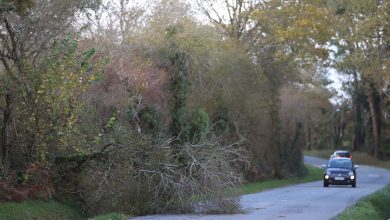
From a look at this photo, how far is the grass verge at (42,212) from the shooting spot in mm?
20686

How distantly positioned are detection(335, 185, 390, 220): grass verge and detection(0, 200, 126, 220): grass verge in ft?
23.8

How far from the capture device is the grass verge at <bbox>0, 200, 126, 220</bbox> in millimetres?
20686

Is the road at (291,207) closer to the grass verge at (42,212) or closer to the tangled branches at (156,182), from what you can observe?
the tangled branches at (156,182)

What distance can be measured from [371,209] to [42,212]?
12.0 metres

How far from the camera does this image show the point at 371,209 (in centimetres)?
2661

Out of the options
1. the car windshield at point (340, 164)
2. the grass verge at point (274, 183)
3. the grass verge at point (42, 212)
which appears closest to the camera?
the grass verge at point (42, 212)

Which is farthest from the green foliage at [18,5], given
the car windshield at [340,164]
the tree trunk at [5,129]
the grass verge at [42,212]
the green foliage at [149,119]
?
the car windshield at [340,164]

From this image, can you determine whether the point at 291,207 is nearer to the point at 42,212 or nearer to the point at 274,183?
the point at 42,212

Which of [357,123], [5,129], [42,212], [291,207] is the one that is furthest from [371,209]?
[357,123]

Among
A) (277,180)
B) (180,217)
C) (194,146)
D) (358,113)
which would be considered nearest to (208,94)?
(277,180)

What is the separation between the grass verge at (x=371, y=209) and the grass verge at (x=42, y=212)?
725cm

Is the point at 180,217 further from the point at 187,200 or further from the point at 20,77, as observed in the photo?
the point at 20,77

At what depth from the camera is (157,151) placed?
24.4 metres

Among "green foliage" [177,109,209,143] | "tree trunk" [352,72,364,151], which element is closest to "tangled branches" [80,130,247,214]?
"green foliage" [177,109,209,143]
